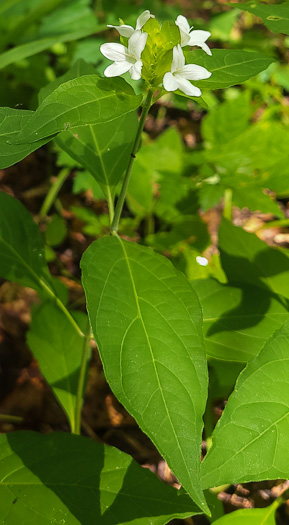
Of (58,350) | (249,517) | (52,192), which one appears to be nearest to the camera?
(249,517)

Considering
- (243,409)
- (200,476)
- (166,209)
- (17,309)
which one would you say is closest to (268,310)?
(243,409)

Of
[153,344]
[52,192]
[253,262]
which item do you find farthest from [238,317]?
[52,192]

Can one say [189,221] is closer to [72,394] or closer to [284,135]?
[284,135]

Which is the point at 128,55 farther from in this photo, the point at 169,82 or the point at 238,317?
the point at 238,317

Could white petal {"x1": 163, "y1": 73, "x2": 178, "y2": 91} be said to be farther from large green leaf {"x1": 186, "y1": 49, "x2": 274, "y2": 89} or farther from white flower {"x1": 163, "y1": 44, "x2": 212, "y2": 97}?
large green leaf {"x1": 186, "y1": 49, "x2": 274, "y2": 89}

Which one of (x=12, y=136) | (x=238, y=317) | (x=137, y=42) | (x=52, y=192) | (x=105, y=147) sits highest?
(x=137, y=42)

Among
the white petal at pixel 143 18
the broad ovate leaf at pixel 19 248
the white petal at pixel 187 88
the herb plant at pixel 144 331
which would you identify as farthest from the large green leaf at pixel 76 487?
the white petal at pixel 143 18

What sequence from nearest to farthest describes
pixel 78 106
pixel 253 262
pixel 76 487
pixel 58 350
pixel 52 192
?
pixel 78 106
pixel 76 487
pixel 253 262
pixel 58 350
pixel 52 192
